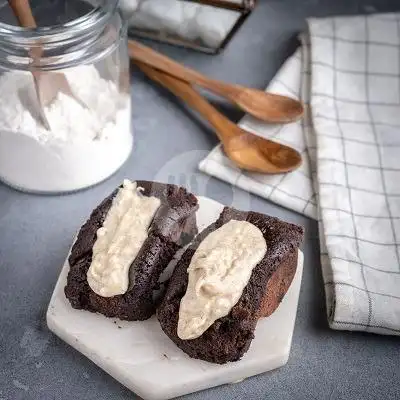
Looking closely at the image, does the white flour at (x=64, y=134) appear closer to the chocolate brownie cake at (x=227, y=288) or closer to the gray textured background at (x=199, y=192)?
the gray textured background at (x=199, y=192)

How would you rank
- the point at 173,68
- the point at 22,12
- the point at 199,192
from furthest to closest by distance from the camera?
1. the point at 173,68
2. the point at 199,192
3. the point at 22,12

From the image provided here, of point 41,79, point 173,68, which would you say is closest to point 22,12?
point 41,79

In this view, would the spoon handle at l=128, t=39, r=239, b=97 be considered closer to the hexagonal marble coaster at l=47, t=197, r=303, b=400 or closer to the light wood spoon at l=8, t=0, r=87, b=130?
the light wood spoon at l=8, t=0, r=87, b=130

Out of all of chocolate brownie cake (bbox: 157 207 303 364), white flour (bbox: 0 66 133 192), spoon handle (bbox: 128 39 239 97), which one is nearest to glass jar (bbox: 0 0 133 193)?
white flour (bbox: 0 66 133 192)

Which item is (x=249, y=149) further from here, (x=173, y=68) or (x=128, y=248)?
(x=128, y=248)

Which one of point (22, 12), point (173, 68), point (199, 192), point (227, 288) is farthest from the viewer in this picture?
point (173, 68)

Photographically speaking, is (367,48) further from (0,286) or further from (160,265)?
(0,286)

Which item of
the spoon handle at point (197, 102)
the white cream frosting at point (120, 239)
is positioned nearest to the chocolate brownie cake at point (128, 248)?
the white cream frosting at point (120, 239)
